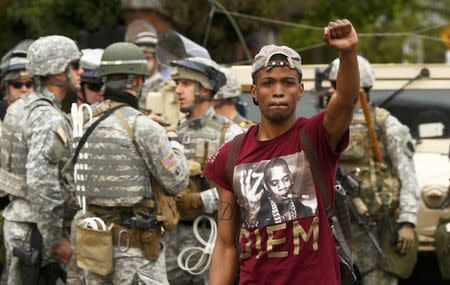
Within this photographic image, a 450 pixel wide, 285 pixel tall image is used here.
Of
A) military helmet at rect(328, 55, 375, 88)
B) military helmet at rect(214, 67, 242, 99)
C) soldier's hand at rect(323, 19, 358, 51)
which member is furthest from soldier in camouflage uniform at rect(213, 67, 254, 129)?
soldier's hand at rect(323, 19, 358, 51)

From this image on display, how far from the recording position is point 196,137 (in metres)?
10.2

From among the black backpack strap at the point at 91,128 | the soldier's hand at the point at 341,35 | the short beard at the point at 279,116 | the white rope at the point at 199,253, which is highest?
the black backpack strap at the point at 91,128

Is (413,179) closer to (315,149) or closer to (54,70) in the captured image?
(54,70)

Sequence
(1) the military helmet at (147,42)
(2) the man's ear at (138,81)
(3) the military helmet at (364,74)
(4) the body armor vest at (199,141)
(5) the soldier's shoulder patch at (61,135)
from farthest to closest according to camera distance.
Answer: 1. (1) the military helmet at (147,42)
2. (3) the military helmet at (364,74)
3. (4) the body armor vest at (199,141)
4. (5) the soldier's shoulder patch at (61,135)
5. (2) the man's ear at (138,81)

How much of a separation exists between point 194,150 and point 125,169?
1.52 metres

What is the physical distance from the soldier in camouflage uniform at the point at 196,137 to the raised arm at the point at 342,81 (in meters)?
3.44

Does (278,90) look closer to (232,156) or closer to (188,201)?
(232,156)

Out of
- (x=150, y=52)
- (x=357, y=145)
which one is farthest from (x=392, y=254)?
(x=150, y=52)

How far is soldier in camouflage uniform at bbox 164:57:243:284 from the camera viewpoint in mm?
9914

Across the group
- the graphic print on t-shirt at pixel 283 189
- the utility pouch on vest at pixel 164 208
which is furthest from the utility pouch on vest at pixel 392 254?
the graphic print on t-shirt at pixel 283 189

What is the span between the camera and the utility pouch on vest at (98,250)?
8.73 metres

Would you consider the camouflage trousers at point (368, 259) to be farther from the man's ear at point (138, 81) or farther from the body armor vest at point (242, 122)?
the man's ear at point (138, 81)

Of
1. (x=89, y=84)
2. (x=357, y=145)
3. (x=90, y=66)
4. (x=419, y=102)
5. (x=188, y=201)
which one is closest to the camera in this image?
(x=188, y=201)

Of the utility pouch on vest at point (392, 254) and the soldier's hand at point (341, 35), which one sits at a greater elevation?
the soldier's hand at point (341, 35)
